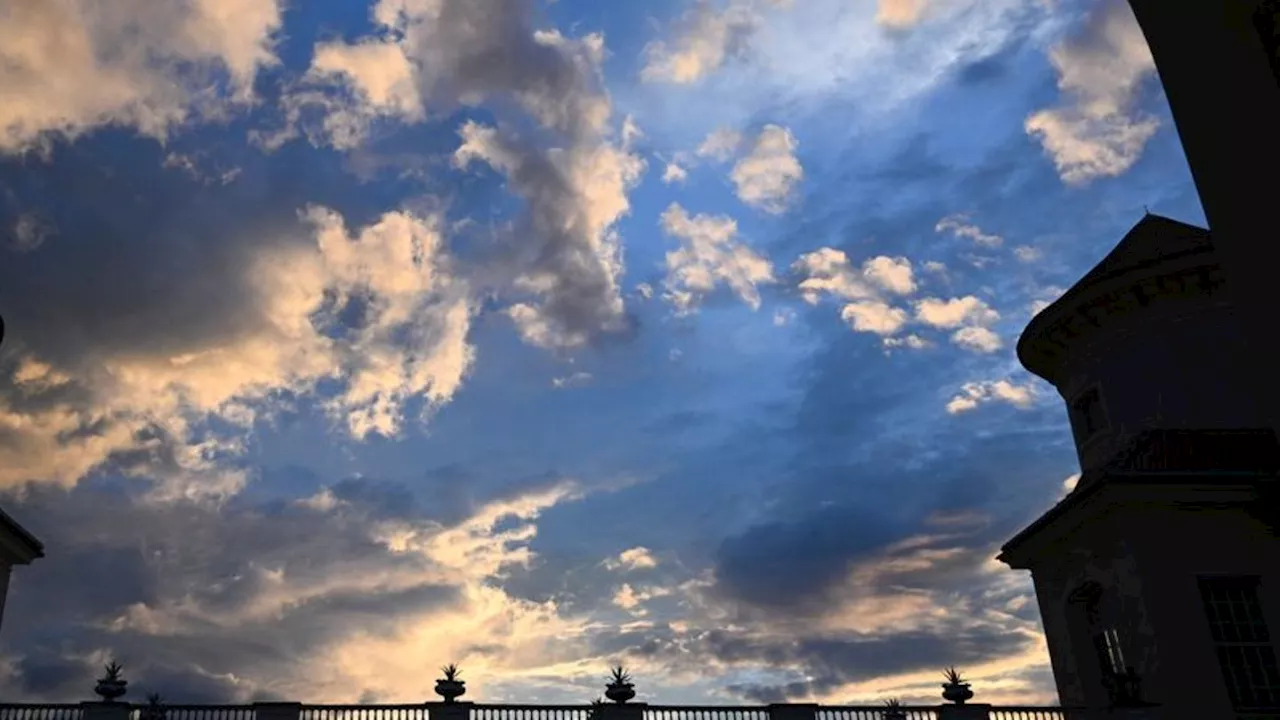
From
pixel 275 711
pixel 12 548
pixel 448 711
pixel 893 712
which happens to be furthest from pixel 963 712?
pixel 12 548

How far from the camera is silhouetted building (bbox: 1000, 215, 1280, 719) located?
86.6 ft

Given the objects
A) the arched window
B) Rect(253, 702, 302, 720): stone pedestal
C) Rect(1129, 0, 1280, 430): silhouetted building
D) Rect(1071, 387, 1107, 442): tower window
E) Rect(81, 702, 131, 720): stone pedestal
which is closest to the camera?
Rect(1129, 0, 1280, 430): silhouetted building

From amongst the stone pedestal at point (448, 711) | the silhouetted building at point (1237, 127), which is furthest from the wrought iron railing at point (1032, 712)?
the silhouetted building at point (1237, 127)

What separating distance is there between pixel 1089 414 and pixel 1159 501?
707 centimetres

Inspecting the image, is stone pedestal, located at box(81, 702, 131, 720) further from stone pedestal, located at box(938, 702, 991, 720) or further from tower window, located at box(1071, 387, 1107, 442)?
tower window, located at box(1071, 387, 1107, 442)

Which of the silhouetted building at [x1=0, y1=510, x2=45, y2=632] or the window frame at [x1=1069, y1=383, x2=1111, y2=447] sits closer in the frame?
the silhouetted building at [x1=0, y1=510, x2=45, y2=632]

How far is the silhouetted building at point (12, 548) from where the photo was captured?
26.3 m

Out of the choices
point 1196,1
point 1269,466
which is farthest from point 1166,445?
point 1196,1

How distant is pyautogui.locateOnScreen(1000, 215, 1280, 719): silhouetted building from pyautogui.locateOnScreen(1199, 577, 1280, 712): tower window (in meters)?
0.04

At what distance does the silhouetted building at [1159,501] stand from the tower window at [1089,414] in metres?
0.07

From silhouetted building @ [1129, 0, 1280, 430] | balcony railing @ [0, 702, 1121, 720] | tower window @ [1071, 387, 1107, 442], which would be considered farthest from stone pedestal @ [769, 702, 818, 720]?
silhouetted building @ [1129, 0, 1280, 430]

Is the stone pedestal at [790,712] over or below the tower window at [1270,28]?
below

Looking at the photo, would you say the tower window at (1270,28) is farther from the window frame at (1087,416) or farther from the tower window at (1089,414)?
the tower window at (1089,414)

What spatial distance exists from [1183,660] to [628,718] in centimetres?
1449
